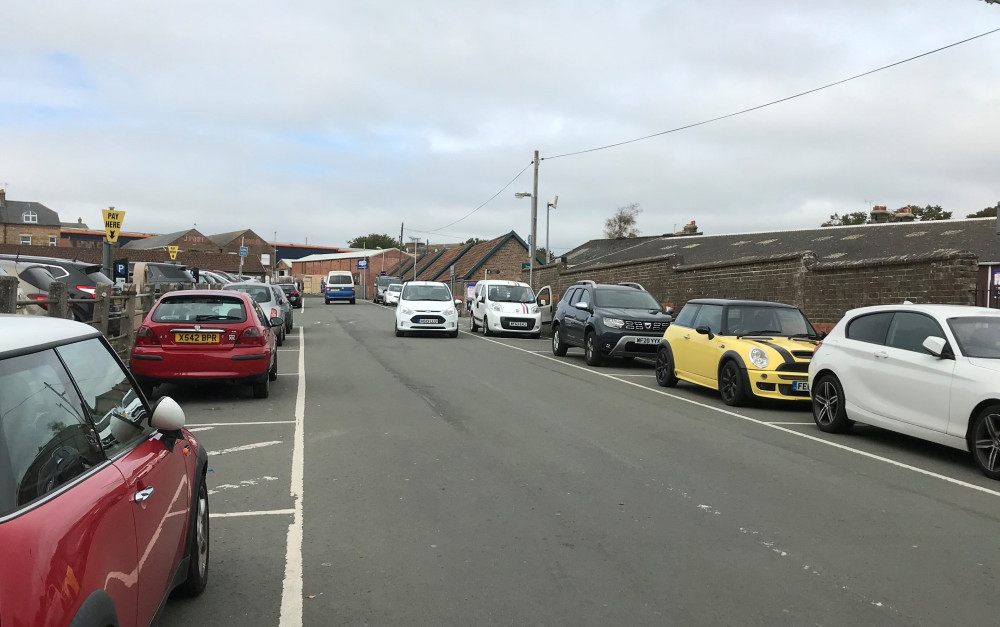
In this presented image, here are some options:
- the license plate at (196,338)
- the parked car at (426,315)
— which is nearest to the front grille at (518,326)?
the parked car at (426,315)

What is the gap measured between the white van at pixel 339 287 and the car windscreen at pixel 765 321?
46.1 meters

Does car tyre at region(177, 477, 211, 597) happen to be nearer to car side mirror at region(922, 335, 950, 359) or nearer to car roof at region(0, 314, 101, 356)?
car roof at region(0, 314, 101, 356)

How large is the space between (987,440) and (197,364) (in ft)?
30.2

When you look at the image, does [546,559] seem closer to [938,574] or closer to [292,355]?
[938,574]

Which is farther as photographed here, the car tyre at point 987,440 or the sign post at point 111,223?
the sign post at point 111,223

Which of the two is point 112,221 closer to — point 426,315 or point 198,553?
point 426,315

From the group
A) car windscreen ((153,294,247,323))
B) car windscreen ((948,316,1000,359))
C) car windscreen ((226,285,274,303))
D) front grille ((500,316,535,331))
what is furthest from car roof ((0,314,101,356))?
front grille ((500,316,535,331))

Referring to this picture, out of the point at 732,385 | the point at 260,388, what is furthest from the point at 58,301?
the point at 732,385

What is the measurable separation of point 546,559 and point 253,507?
2353 mm

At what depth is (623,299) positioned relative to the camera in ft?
61.1

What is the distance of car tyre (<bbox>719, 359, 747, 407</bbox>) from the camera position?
459 inches

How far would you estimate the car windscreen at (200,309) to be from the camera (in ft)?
37.6

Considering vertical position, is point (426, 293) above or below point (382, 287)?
above

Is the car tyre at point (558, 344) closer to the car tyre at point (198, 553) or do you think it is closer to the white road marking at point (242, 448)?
the white road marking at point (242, 448)
